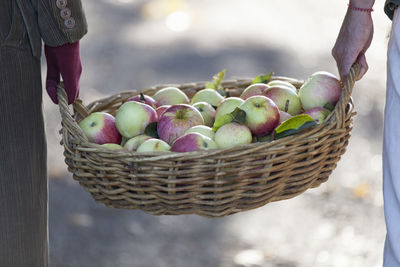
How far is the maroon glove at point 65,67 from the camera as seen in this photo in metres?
1.74

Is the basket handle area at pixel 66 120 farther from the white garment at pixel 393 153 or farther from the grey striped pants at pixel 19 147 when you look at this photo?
the white garment at pixel 393 153

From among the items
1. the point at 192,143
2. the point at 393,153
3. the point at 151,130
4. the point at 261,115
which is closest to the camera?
the point at 393,153

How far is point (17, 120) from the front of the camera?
1673 millimetres

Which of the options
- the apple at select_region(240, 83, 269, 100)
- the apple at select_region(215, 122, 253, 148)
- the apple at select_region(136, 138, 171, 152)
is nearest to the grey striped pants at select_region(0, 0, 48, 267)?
the apple at select_region(136, 138, 171, 152)

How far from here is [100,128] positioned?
192 cm

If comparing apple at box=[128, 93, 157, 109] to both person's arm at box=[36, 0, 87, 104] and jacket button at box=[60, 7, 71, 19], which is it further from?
jacket button at box=[60, 7, 71, 19]

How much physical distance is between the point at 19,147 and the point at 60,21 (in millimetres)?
356

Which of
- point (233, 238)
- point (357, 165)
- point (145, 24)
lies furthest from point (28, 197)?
point (145, 24)

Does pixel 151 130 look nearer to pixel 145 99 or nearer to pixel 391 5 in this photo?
pixel 145 99

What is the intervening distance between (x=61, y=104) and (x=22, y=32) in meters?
0.25

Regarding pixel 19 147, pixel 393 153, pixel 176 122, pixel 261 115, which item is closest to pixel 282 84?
pixel 261 115

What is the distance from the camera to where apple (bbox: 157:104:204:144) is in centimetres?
187

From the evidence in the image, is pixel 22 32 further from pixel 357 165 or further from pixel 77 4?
pixel 357 165

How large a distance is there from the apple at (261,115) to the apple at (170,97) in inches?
13.2
